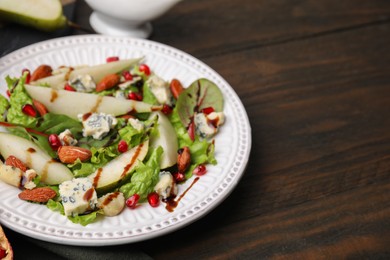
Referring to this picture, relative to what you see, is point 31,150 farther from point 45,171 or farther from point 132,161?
point 132,161

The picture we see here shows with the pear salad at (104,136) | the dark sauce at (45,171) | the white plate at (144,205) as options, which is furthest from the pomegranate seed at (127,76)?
the dark sauce at (45,171)

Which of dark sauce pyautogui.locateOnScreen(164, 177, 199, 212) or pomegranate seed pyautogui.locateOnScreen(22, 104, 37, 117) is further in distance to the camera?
pomegranate seed pyautogui.locateOnScreen(22, 104, 37, 117)

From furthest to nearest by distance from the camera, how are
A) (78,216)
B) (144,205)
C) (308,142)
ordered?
1. (308,142)
2. (144,205)
3. (78,216)

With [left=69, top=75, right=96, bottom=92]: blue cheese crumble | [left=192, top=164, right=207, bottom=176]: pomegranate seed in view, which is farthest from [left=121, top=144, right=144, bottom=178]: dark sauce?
[left=69, top=75, right=96, bottom=92]: blue cheese crumble

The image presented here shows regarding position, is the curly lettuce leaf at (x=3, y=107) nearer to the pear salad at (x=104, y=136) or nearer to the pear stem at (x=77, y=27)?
the pear salad at (x=104, y=136)

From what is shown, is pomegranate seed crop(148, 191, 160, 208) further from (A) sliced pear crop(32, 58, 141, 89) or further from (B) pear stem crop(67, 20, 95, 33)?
(B) pear stem crop(67, 20, 95, 33)

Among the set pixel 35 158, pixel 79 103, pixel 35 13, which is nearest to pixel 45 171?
pixel 35 158
